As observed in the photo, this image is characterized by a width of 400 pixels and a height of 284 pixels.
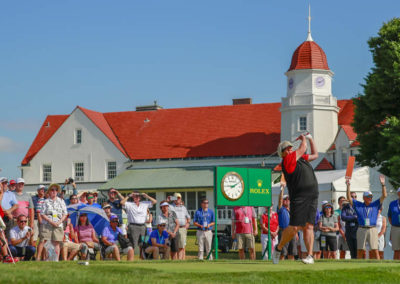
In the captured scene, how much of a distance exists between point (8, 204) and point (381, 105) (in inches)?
1059

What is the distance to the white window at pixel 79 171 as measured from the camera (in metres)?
65.6

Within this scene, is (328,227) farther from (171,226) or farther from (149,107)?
(149,107)

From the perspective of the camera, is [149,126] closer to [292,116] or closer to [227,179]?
[292,116]

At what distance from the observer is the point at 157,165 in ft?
209

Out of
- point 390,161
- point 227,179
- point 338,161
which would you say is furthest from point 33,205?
point 338,161

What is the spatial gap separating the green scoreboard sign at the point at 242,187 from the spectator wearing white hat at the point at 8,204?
184 inches

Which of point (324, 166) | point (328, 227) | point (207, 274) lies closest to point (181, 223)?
point (328, 227)

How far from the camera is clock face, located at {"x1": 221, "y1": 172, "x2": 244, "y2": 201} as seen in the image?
1783 centimetres

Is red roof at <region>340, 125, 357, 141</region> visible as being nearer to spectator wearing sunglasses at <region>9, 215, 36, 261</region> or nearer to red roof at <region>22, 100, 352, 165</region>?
red roof at <region>22, 100, 352, 165</region>

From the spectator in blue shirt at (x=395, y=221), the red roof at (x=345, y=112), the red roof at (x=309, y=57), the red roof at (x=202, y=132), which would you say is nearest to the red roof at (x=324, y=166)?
the red roof at (x=345, y=112)

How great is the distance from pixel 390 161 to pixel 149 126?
33388 millimetres

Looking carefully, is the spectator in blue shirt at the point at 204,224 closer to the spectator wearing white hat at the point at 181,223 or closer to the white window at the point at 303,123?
the spectator wearing white hat at the point at 181,223

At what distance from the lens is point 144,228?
65.4ft

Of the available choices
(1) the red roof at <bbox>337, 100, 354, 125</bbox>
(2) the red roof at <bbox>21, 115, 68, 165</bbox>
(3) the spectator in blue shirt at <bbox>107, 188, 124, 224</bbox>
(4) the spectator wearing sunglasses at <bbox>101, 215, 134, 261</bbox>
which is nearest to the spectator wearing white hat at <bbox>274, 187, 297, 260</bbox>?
(4) the spectator wearing sunglasses at <bbox>101, 215, 134, 261</bbox>
